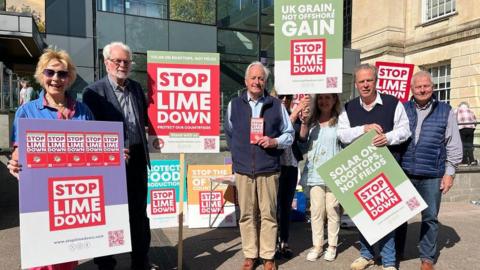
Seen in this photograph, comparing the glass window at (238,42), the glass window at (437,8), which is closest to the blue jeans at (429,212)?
the glass window at (238,42)

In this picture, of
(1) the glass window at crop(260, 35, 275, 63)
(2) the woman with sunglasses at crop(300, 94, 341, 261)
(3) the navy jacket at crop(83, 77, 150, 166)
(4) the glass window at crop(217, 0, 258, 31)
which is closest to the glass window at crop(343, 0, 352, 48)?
(1) the glass window at crop(260, 35, 275, 63)

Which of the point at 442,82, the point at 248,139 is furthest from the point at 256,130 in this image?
the point at 442,82

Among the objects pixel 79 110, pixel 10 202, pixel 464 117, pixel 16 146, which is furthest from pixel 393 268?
pixel 464 117

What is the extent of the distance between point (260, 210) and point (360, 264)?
3.95 ft

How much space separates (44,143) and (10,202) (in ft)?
15.9

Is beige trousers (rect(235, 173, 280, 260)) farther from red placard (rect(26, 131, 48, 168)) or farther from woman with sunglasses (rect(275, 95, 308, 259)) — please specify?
red placard (rect(26, 131, 48, 168))

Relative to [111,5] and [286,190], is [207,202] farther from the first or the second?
[111,5]

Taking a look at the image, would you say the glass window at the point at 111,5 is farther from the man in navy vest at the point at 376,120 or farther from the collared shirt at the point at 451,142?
the collared shirt at the point at 451,142

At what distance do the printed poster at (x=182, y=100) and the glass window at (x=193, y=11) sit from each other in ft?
40.1

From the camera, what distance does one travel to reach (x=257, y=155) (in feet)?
12.6

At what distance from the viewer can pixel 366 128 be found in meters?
3.89

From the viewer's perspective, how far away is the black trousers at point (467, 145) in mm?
9200

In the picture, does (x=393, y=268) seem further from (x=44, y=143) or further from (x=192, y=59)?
(x=44, y=143)

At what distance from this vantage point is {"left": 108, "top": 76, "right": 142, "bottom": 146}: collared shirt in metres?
3.62
